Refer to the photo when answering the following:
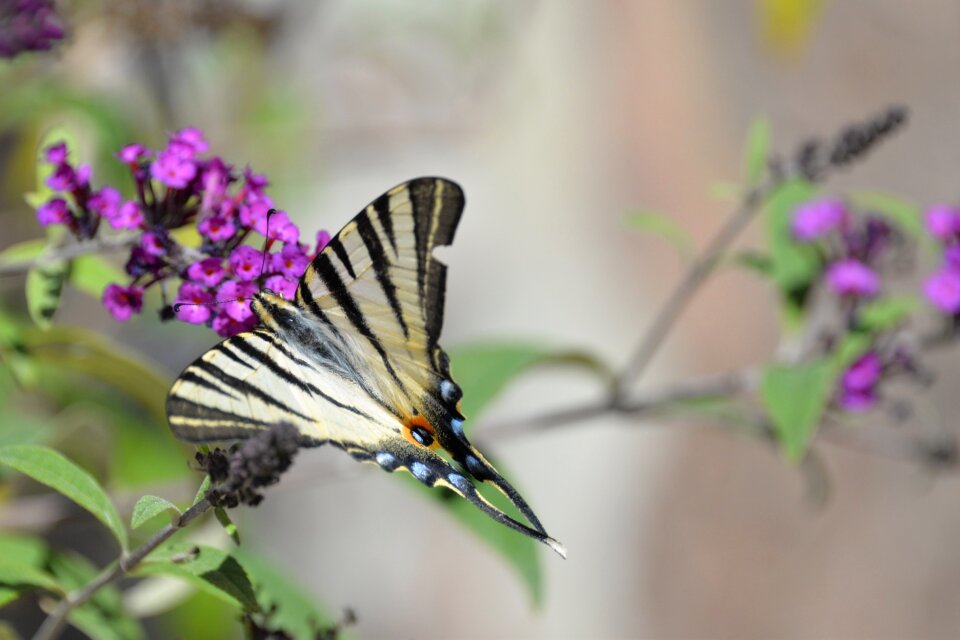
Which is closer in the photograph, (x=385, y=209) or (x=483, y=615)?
(x=385, y=209)

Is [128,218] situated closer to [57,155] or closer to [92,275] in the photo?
[57,155]

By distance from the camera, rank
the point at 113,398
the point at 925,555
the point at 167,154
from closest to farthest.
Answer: the point at 167,154, the point at 113,398, the point at 925,555


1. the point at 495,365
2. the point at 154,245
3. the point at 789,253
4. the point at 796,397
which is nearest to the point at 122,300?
the point at 154,245

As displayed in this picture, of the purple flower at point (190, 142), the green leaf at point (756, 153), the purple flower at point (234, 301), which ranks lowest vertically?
the purple flower at point (234, 301)

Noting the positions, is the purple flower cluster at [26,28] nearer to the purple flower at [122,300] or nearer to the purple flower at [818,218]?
the purple flower at [122,300]

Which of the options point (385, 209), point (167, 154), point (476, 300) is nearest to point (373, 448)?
point (385, 209)

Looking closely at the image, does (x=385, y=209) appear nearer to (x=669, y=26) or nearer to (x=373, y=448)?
(x=373, y=448)

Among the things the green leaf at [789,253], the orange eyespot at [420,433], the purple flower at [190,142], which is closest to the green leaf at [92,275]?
the purple flower at [190,142]
